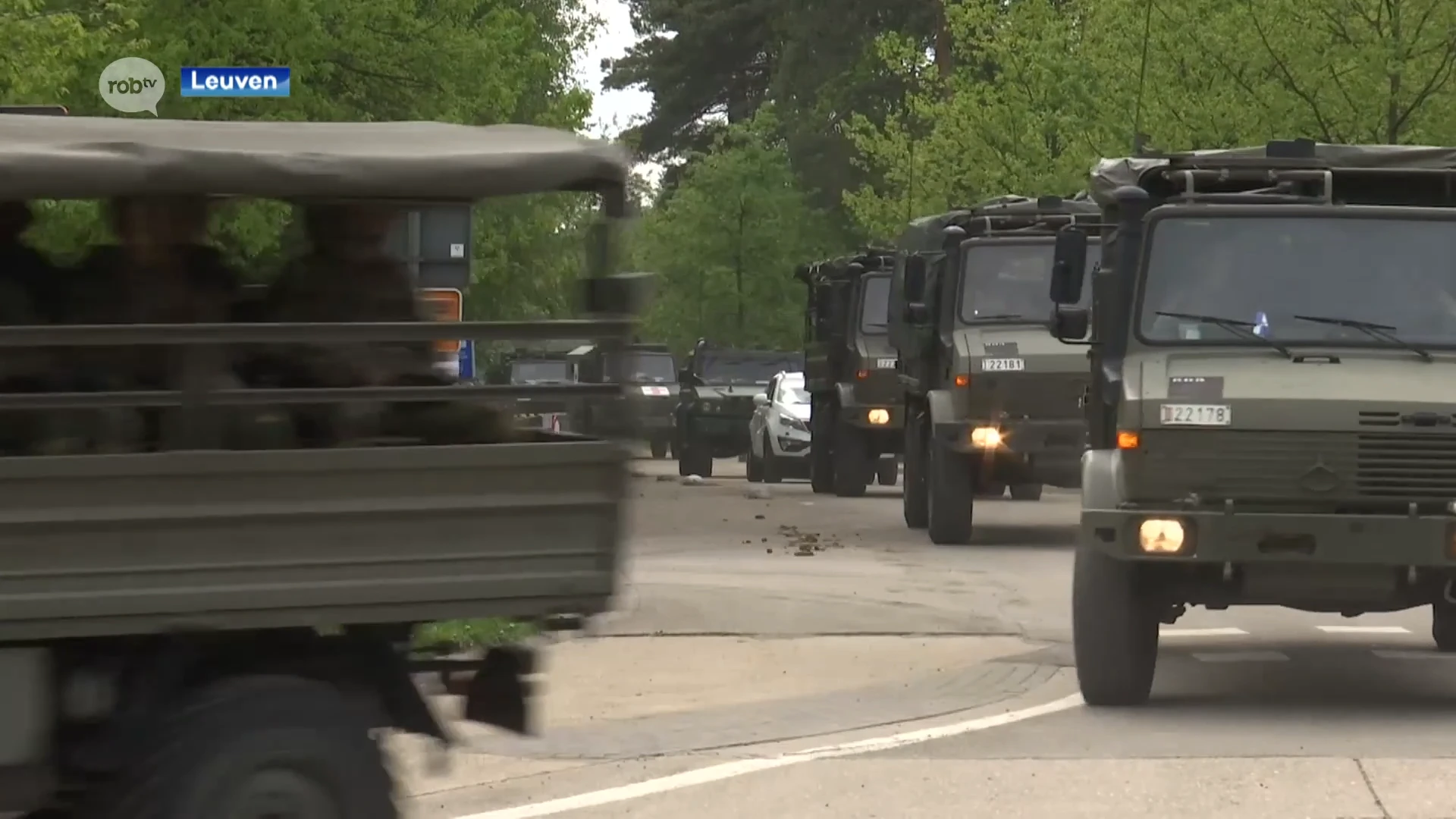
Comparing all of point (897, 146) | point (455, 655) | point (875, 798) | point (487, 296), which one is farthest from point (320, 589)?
point (897, 146)

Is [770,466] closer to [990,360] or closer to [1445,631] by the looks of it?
[990,360]

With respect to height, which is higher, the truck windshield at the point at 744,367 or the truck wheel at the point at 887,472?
the truck windshield at the point at 744,367

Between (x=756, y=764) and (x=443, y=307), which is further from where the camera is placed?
(x=756, y=764)

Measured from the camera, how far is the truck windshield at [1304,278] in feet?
35.8

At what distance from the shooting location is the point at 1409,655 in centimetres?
1314

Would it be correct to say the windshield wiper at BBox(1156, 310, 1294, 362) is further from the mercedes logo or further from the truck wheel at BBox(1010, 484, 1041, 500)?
the truck wheel at BBox(1010, 484, 1041, 500)

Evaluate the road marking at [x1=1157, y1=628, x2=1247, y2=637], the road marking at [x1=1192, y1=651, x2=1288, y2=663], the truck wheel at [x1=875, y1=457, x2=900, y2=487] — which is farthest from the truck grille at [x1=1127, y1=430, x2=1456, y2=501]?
the truck wheel at [x1=875, y1=457, x2=900, y2=487]

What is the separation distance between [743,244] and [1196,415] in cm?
4742

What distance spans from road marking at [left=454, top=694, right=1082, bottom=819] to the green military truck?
1.21 feet

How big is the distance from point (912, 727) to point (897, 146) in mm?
34115

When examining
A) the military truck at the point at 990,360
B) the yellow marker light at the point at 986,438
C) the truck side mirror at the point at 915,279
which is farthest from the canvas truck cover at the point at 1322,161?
the truck side mirror at the point at 915,279

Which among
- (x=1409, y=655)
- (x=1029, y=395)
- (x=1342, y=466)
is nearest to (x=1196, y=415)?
(x=1342, y=466)

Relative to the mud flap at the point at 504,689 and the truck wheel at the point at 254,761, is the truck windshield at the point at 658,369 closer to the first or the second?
the mud flap at the point at 504,689

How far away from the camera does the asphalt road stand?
894cm
